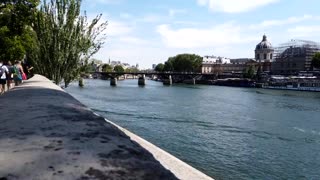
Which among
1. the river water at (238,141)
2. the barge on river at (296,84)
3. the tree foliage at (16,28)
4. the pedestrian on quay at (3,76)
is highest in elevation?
the tree foliage at (16,28)

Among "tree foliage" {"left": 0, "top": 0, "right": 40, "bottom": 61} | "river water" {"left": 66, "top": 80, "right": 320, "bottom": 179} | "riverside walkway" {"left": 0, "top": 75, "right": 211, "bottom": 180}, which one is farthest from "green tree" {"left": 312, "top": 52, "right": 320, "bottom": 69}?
"riverside walkway" {"left": 0, "top": 75, "right": 211, "bottom": 180}

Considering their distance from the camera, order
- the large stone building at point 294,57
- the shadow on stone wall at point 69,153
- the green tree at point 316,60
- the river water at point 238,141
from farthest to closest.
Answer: the large stone building at point 294,57 → the green tree at point 316,60 → the river water at point 238,141 → the shadow on stone wall at point 69,153

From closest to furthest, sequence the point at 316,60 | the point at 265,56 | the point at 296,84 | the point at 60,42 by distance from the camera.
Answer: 1. the point at 60,42
2. the point at 296,84
3. the point at 316,60
4. the point at 265,56

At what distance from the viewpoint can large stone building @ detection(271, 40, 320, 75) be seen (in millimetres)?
161500

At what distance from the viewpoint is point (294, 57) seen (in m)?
165

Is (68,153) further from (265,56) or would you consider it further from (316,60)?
(265,56)

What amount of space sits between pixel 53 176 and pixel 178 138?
79.2 ft

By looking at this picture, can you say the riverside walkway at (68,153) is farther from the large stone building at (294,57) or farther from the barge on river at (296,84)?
the large stone building at (294,57)

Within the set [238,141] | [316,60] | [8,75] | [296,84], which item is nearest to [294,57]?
[316,60]

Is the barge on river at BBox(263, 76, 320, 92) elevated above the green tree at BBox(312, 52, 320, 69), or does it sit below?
below

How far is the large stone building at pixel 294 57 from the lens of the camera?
161500 millimetres

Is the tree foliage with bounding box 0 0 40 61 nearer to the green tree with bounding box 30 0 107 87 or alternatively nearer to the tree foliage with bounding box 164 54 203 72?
the green tree with bounding box 30 0 107 87

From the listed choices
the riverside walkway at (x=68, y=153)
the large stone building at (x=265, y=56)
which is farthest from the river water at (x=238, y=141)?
the large stone building at (x=265, y=56)

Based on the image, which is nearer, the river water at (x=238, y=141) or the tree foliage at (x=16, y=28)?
the river water at (x=238, y=141)
